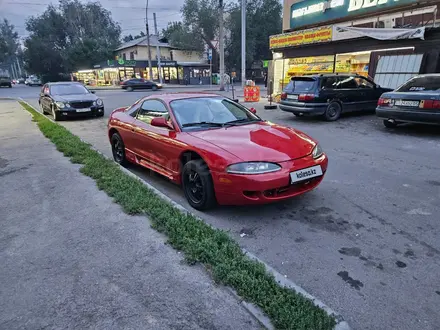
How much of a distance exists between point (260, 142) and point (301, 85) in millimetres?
7188

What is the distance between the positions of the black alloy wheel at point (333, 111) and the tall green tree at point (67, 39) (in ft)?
167

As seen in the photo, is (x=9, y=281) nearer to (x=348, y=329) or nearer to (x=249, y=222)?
(x=249, y=222)

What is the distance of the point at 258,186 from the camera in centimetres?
346

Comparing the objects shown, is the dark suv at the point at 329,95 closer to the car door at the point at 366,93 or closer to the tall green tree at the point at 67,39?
the car door at the point at 366,93

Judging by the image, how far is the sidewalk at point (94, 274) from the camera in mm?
2232

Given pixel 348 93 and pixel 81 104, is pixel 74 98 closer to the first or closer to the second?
pixel 81 104

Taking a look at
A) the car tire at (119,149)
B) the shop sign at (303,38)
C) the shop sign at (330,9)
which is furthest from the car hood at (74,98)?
the shop sign at (330,9)

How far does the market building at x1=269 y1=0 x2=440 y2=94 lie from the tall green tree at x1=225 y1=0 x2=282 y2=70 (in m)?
31.8

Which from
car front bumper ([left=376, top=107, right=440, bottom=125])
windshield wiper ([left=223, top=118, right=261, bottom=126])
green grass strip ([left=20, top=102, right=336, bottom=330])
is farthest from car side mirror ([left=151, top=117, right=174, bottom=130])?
car front bumper ([left=376, top=107, right=440, bottom=125])

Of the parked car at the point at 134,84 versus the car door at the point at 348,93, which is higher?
the car door at the point at 348,93

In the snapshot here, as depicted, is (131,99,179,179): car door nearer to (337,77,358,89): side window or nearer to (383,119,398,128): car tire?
(383,119,398,128): car tire

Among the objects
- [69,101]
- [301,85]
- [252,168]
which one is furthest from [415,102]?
[69,101]

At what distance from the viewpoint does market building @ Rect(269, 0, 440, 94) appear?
1168 centimetres

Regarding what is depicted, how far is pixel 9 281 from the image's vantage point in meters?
2.68
